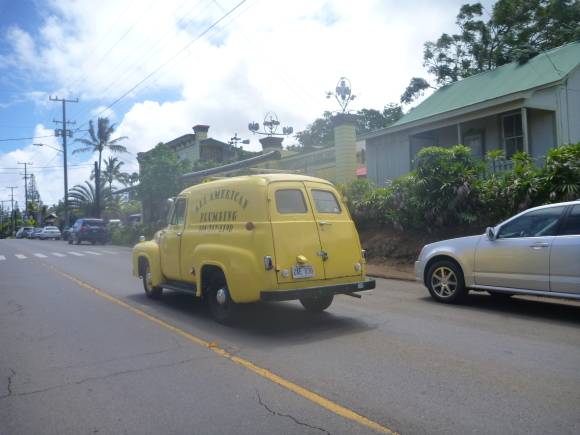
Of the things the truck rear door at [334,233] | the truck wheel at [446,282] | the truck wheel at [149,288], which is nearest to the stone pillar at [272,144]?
the truck wheel at [149,288]

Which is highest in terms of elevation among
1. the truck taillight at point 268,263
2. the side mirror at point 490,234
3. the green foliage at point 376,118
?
the green foliage at point 376,118

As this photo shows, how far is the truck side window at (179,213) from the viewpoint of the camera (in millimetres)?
8602

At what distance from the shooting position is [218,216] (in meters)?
7.46

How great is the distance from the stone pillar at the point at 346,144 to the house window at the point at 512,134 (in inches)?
230

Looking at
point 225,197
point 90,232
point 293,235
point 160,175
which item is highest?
point 160,175

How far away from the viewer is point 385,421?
3.89m

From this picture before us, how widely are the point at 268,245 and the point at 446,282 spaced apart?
370 centimetres

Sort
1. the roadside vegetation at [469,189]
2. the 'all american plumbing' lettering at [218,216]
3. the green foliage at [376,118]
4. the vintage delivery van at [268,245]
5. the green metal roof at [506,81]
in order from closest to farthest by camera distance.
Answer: the vintage delivery van at [268,245] < the 'all american plumbing' lettering at [218,216] < the roadside vegetation at [469,189] < the green metal roof at [506,81] < the green foliage at [376,118]

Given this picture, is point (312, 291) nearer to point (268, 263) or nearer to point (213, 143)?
point (268, 263)

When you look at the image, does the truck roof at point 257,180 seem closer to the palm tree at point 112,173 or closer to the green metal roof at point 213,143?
the green metal roof at point 213,143

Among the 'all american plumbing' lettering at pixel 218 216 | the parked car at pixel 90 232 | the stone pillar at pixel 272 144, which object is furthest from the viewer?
the parked car at pixel 90 232

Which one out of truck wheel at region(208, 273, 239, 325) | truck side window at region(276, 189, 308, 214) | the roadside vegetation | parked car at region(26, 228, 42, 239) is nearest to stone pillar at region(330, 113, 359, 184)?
the roadside vegetation

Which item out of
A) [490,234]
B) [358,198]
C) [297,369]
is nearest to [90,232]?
[358,198]

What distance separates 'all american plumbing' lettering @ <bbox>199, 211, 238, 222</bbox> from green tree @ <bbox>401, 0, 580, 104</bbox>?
1807 centimetres
